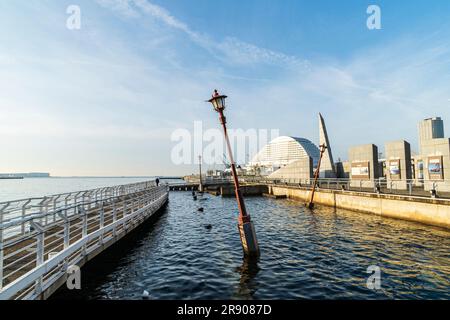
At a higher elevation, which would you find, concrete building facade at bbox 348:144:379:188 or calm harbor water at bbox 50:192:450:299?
concrete building facade at bbox 348:144:379:188

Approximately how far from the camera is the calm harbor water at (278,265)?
8695 millimetres

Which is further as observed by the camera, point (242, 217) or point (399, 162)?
point (399, 162)

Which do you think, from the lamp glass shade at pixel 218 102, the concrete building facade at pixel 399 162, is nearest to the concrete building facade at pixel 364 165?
the concrete building facade at pixel 399 162

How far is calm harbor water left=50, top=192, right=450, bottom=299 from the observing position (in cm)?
870

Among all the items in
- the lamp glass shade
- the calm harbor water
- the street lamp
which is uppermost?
the lamp glass shade

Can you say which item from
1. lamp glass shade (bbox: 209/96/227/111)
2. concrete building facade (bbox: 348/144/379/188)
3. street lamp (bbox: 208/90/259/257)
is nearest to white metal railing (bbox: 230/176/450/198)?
concrete building facade (bbox: 348/144/379/188)

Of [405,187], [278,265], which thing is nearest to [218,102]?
[278,265]

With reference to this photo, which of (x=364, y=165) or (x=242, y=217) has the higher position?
(x=364, y=165)

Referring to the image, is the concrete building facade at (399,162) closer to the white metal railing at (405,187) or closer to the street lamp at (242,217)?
the white metal railing at (405,187)

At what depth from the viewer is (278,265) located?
11.2 m

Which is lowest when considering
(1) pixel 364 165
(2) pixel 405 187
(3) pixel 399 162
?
(2) pixel 405 187

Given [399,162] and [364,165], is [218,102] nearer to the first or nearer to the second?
[399,162]

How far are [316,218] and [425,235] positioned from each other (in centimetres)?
857

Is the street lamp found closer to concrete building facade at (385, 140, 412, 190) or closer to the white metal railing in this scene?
the white metal railing
